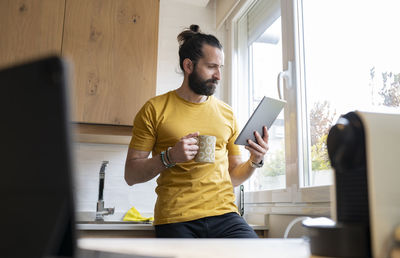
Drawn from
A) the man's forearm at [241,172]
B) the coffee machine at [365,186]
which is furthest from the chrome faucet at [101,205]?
the coffee machine at [365,186]

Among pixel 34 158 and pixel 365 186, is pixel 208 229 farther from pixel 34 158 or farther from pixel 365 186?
pixel 34 158

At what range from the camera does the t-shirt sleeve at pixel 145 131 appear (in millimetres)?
1785

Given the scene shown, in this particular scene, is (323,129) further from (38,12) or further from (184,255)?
(38,12)

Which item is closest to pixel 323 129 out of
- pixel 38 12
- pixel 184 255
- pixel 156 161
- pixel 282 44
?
pixel 282 44

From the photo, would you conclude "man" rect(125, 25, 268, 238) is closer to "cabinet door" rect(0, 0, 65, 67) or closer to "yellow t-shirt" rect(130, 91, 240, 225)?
"yellow t-shirt" rect(130, 91, 240, 225)

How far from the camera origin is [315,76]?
185 centimetres

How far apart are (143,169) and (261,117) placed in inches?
23.4

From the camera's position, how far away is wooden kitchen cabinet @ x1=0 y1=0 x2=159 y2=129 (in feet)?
7.23

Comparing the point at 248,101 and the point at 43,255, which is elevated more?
the point at 248,101

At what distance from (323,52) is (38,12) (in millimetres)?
1665

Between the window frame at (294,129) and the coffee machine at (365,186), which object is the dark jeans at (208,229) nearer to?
the window frame at (294,129)

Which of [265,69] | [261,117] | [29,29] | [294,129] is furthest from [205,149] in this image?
[29,29]

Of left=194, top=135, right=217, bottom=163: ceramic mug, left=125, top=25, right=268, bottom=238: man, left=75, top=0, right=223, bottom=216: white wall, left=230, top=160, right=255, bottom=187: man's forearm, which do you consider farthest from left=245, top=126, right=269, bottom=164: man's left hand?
left=75, top=0, right=223, bottom=216: white wall

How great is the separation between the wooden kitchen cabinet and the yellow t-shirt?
0.47m
